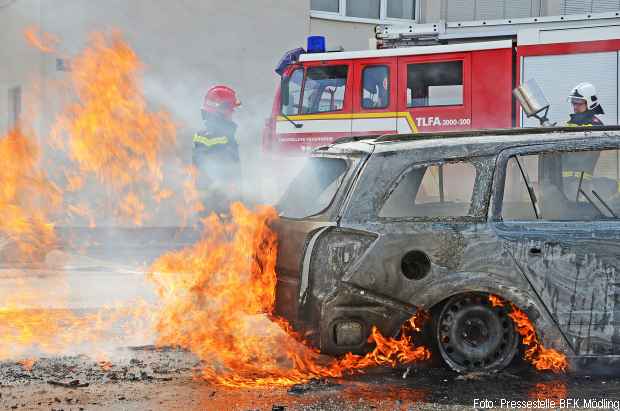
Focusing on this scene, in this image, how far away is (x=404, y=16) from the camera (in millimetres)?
18703

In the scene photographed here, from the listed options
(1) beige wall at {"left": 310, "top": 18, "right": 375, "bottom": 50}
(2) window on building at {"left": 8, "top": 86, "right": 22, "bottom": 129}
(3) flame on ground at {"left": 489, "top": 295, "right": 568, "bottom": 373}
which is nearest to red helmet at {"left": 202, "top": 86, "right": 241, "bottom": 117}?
(3) flame on ground at {"left": 489, "top": 295, "right": 568, "bottom": 373}

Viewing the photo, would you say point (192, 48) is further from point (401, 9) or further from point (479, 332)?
point (479, 332)

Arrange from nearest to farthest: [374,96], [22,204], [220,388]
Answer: [220,388]
[22,204]
[374,96]

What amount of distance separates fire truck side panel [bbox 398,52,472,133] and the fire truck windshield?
7.09m

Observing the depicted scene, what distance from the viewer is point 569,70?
12.6m

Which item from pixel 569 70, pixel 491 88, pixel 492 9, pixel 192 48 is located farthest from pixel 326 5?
pixel 569 70

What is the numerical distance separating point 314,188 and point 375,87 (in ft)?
24.7

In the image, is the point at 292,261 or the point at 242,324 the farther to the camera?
the point at 242,324

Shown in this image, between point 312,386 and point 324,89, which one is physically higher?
point 324,89

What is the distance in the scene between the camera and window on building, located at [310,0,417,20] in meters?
18.1

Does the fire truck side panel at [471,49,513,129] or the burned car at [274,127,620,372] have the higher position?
the fire truck side panel at [471,49,513,129]

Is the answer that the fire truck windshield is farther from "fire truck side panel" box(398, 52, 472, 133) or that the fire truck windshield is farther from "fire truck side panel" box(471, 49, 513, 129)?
"fire truck side panel" box(471, 49, 513, 129)

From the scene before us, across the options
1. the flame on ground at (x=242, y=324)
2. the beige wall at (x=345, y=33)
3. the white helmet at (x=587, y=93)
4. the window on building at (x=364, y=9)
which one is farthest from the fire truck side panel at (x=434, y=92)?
the flame on ground at (x=242, y=324)

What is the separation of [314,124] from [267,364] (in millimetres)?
8090
